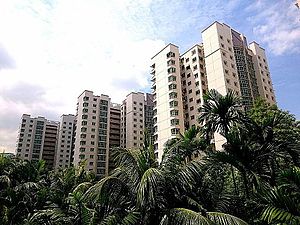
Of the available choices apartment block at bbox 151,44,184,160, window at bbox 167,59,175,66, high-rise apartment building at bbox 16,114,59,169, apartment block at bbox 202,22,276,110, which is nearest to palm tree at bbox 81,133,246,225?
apartment block at bbox 202,22,276,110

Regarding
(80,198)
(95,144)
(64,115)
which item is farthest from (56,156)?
(80,198)

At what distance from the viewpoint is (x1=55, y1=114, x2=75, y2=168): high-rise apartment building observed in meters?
92.8

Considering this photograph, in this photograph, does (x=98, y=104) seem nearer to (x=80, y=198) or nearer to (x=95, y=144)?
(x=95, y=144)

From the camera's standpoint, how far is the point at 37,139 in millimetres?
98000

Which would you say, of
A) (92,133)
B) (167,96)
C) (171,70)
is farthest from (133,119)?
(171,70)

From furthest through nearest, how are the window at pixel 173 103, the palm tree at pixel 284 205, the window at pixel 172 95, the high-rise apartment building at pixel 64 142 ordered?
1. the high-rise apartment building at pixel 64 142
2. the window at pixel 172 95
3. the window at pixel 173 103
4. the palm tree at pixel 284 205

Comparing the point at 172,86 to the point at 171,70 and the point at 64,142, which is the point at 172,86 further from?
the point at 64,142

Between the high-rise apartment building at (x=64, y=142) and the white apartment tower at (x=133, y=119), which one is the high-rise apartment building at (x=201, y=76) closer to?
the white apartment tower at (x=133, y=119)

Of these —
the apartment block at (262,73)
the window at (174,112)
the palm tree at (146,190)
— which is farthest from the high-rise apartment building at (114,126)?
the palm tree at (146,190)

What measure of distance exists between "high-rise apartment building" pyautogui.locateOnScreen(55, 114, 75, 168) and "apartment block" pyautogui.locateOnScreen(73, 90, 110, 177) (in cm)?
2337

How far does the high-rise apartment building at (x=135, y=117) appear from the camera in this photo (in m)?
77.4

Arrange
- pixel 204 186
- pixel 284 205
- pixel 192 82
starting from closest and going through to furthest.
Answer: pixel 284 205
pixel 204 186
pixel 192 82

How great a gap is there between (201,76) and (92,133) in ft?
119

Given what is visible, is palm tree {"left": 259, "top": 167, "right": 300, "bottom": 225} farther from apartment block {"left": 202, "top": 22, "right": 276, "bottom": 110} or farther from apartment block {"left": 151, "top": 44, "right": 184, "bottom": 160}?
apartment block {"left": 151, "top": 44, "right": 184, "bottom": 160}
